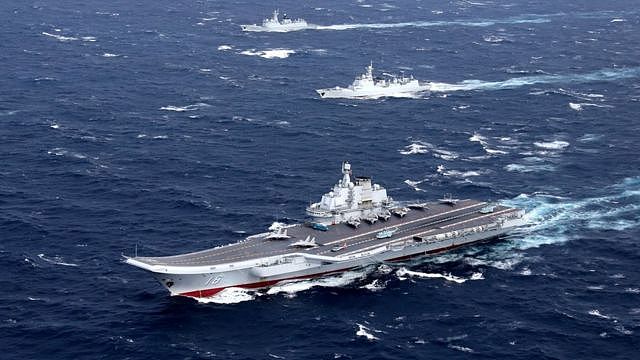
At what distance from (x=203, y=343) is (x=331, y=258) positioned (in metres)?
25.5

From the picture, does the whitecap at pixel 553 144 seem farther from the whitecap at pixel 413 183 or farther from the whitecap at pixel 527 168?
the whitecap at pixel 413 183

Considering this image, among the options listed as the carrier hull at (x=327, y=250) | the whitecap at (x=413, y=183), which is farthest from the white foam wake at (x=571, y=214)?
the whitecap at (x=413, y=183)

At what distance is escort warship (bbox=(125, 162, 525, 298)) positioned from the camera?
123m

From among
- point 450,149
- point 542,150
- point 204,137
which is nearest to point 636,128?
point 542,150

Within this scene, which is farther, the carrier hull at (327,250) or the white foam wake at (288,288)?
the white foam wake at (288,288)

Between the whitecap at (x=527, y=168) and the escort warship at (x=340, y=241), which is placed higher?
the whitecap at (x=527, y=168)

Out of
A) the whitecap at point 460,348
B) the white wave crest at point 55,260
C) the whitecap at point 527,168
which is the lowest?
the whitecap at point 460,348

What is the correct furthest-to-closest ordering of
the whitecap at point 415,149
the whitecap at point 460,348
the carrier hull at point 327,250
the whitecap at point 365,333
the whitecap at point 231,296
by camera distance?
the whitecap at point 415,149 → the whitecap at point 231,296 → the carrier hull at point 327,250 → the whitecap at point 365,333 → the whitecap at point 460,348

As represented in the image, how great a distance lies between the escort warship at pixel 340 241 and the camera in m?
123

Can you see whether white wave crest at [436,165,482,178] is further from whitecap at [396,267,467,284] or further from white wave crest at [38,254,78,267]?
white wave crest at [38,254,78,267]

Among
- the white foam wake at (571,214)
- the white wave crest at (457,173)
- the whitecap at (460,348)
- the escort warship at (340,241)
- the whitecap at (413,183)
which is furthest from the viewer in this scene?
the white wave crest at (457,173)

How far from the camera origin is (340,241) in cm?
13538

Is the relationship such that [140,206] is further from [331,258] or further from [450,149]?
[450,149]

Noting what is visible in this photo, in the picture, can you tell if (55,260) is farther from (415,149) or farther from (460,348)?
Result: (415,149)
